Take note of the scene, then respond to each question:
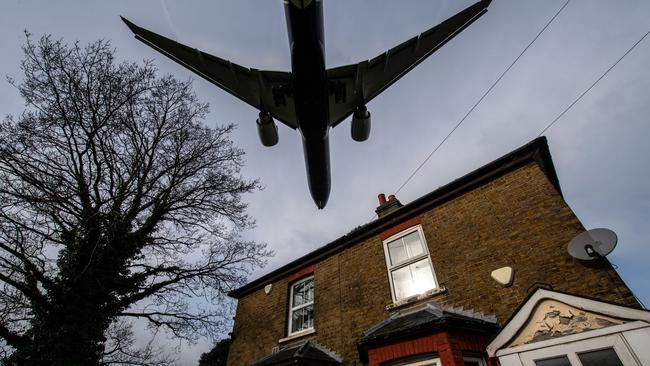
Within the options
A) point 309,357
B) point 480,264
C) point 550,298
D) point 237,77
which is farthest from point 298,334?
point 237,77

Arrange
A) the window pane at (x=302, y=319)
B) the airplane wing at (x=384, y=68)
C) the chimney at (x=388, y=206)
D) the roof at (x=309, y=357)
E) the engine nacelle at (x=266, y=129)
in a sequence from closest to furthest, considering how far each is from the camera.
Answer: the airplane wing at (x=384, y=68) < the engine nacelle at (x=266, y=129) < the roof at (x=309, y=357) < the window pane at (x=302, y=319) < the chimney at (x=388, y=206)

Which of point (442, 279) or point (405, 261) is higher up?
point (405, 261)

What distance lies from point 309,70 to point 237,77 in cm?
122

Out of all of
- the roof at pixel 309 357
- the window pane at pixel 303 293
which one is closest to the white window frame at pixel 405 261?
the roof at pixel 309 357

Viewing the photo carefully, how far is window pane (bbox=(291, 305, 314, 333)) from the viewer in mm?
8914

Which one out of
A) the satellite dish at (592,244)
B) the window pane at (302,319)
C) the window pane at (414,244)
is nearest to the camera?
the satellite dish at (592,244)

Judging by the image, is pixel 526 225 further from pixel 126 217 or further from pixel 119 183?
pixel 119 183

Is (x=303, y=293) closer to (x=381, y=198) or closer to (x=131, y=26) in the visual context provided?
(x=381, y=198)

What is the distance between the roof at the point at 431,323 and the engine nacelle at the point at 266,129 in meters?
4.12

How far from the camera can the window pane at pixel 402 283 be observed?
23.2 ft

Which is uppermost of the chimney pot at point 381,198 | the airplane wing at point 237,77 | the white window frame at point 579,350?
the chimney pot at point 381,198

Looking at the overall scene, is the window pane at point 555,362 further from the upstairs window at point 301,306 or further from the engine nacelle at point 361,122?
the upstairs window at point 301,306

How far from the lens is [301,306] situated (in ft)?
31.0

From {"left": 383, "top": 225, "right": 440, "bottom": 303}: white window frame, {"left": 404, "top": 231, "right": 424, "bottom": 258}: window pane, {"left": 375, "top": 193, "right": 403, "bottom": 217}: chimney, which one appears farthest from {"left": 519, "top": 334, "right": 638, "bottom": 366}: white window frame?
{"left": 375, "top": 193, "right": 403, "bottom": 217}: chimney
